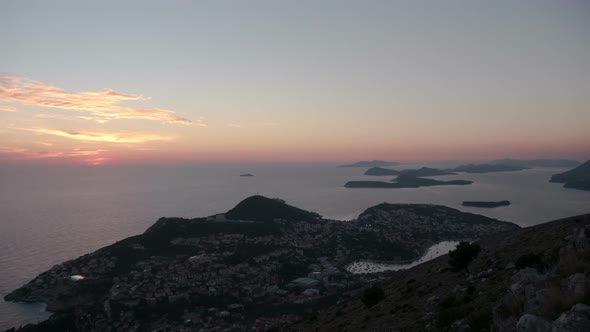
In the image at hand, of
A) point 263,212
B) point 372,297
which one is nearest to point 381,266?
point 263,212

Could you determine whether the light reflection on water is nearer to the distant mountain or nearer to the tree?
the distant mountain

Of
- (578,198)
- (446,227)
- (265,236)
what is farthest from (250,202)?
(578,198)

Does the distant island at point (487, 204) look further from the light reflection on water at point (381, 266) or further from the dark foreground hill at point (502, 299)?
the dark foreground hill at point (502, 299)

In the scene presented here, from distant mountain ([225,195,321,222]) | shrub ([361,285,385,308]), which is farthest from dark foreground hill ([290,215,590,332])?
distant mountain ([225,195,321,222])

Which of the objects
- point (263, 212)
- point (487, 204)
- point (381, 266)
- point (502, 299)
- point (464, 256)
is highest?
point (502, 299)

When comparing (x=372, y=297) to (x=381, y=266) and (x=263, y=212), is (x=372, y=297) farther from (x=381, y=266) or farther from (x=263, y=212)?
(x=263, y=212)

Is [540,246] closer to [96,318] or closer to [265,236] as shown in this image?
[96,318]
